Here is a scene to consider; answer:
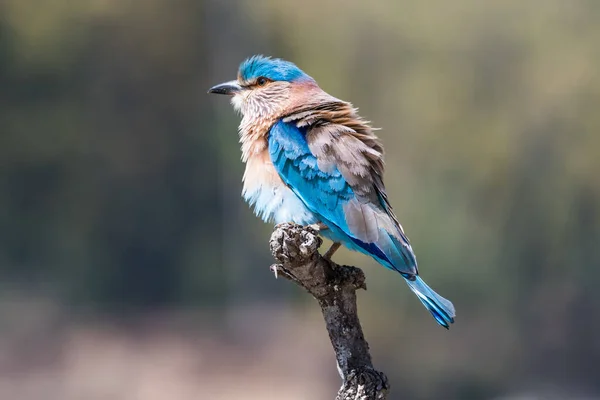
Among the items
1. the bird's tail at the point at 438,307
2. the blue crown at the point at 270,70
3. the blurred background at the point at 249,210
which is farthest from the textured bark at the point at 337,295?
the blurred background at the point at 249,210

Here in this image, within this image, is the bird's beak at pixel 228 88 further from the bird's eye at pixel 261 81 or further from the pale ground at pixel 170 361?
the pale ground at pixel 170 361

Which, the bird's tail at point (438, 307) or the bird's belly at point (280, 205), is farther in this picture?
the bird's belly at point (280, 205)

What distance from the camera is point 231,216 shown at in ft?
30.2

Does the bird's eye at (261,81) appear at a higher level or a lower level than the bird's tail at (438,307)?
higher

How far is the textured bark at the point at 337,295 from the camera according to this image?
2547 millimetres

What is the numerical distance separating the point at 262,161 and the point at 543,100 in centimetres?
453

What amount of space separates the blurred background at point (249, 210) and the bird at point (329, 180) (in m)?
3.63

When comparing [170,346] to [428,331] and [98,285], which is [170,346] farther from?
[428,331]

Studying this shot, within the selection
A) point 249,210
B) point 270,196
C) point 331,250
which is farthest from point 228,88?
point 249,210

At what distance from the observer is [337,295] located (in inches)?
108

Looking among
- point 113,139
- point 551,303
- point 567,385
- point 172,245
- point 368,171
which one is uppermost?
point 113,139

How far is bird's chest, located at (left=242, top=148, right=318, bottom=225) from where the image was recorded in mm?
3268

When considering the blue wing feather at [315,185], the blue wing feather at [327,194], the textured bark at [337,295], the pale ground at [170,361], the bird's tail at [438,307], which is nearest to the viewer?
the textured bark at [337,295]

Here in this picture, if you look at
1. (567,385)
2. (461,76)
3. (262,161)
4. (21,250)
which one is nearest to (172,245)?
(21,250)
